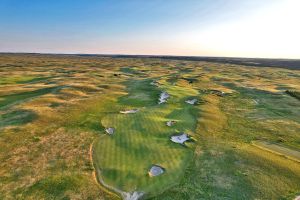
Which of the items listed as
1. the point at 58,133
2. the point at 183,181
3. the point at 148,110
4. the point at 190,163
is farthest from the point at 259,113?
the point at 58,133

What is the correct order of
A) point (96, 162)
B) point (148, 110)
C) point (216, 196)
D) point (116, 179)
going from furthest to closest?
A: point (148, 110) → point (96, 162) → point (116, 179) → point (216, 196)

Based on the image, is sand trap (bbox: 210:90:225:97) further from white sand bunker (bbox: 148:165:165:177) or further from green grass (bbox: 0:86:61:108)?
white sand bunker (bbox: 148:165:165:177)

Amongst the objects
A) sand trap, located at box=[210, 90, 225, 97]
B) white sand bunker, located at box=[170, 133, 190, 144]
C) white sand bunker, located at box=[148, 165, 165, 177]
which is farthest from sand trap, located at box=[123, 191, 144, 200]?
sand trap, located at box=[210, 90, 225, 97]

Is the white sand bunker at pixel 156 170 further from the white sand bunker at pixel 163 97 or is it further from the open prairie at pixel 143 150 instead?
the white sand bunker at pixel 163 97

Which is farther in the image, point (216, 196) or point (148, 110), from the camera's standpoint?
point (148, 110)

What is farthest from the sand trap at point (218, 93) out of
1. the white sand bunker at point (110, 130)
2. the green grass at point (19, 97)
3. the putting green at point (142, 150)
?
the green grass at point (19, 97)

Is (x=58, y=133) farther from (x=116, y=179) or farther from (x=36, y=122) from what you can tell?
(x=116, y=179)
